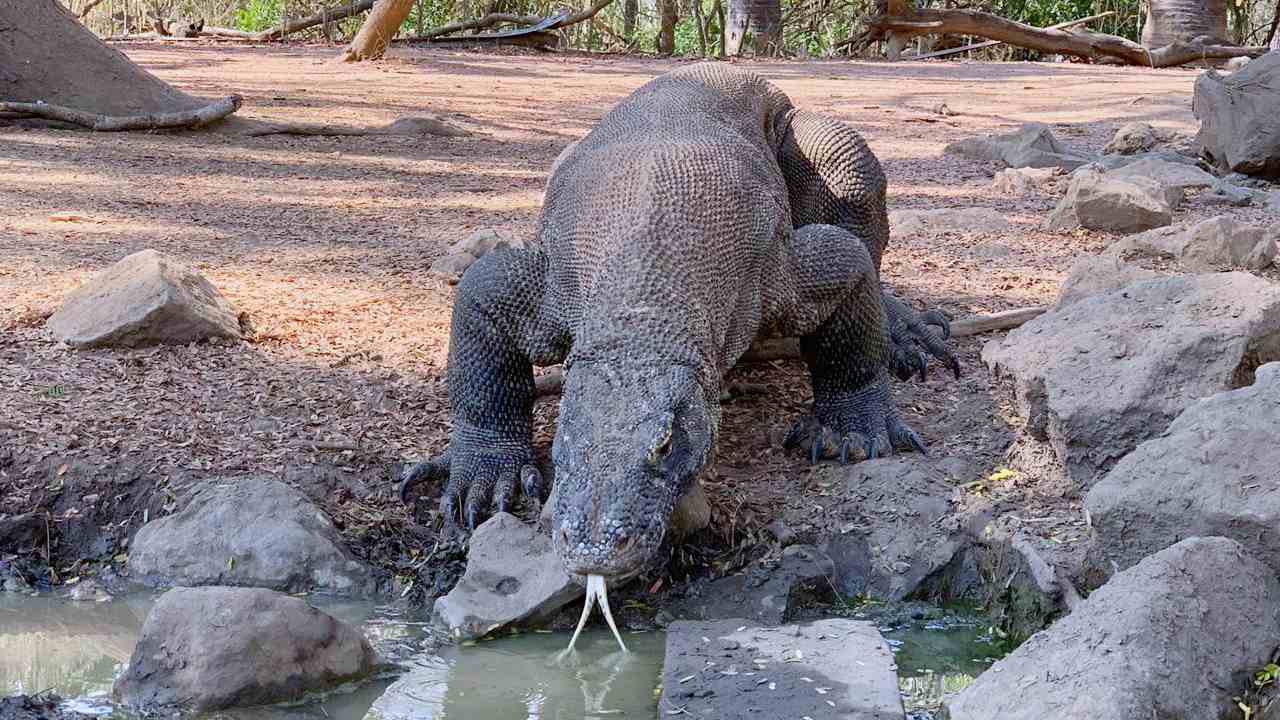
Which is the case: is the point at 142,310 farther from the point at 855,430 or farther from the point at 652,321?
the point at 855,430

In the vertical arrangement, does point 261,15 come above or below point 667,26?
A: above

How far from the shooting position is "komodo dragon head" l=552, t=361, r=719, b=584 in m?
2.88

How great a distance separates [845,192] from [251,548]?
2477 mm

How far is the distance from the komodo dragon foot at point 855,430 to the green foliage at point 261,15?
19.6m

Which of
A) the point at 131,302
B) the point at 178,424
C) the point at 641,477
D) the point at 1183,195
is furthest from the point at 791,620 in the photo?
the point at 1183,195

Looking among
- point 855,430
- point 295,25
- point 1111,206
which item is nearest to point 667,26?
point 295,25

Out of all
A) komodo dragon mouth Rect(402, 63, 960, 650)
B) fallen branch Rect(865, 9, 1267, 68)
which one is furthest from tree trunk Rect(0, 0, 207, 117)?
fallen branch Rect(865, 9, 1267, 68)

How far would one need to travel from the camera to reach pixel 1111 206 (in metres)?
6.86

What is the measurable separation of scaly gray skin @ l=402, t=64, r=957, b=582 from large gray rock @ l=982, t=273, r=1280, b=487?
1.79 ft

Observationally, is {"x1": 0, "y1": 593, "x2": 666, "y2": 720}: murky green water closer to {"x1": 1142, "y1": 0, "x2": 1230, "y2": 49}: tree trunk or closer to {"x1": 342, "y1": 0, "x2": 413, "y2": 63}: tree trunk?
{"x1": 342, "y1": 0, "x2": 413, "y2": 63}: tree trunk

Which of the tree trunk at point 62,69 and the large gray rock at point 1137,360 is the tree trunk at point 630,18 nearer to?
the tree trunk at point 62,69

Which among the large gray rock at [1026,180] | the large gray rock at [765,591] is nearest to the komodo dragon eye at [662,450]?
the large gray rock at [765,591]

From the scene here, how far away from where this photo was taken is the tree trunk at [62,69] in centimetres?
947

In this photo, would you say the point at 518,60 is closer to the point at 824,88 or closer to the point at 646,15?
the point at 824,88
